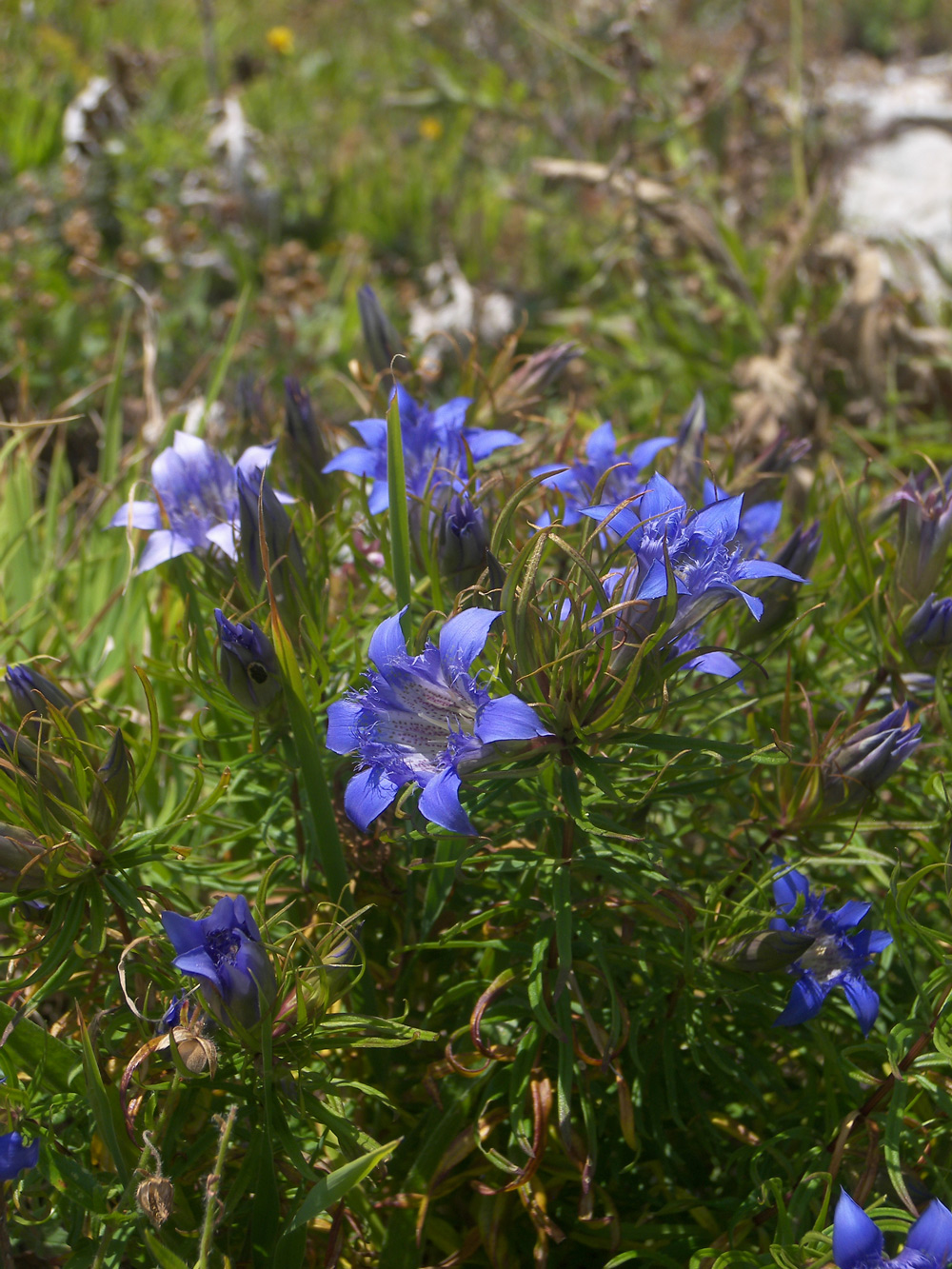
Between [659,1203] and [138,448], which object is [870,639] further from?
[138,448]

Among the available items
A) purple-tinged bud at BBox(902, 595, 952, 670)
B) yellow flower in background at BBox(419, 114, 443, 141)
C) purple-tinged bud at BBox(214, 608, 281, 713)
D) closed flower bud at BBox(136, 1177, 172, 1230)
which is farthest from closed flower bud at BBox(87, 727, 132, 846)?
yellow flower in background at BBox(419, 114, 443, 141)

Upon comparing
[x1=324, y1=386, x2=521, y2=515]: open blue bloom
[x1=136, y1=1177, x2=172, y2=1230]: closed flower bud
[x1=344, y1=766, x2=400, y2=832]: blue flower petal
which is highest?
[x1=324, y1=386, x2=521, y2=515]: open blue bloom

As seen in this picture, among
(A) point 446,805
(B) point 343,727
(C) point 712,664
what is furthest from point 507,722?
(C) point 712,664

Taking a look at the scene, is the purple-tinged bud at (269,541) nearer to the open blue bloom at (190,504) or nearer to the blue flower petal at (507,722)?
the open blue bloom at (190,504)

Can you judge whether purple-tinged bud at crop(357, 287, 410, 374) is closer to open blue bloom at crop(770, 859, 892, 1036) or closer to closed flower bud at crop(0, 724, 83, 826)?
closed flower bud at crop(0, 724, 83, 826)

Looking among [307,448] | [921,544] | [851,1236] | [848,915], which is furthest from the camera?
[307,448]

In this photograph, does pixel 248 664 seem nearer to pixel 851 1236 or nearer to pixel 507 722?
pixel 507 722
